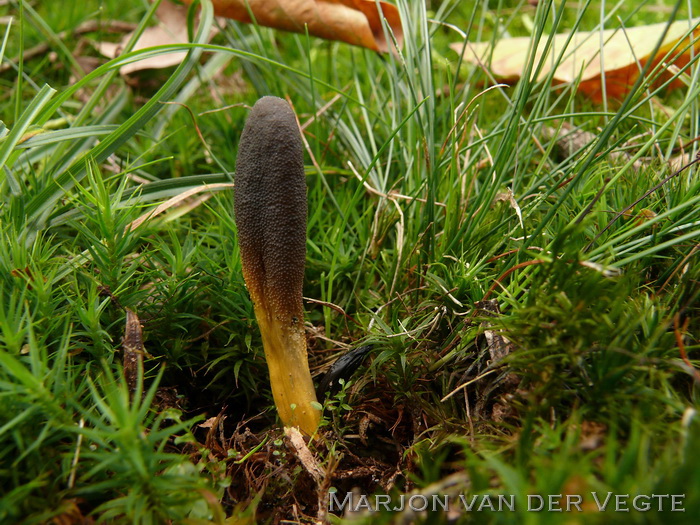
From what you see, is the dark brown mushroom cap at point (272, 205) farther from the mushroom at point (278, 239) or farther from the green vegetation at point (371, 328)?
the green vegetation at point (371, 328)

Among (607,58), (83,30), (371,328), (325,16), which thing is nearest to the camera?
(371,328)

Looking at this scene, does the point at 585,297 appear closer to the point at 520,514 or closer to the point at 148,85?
the point at 520,514

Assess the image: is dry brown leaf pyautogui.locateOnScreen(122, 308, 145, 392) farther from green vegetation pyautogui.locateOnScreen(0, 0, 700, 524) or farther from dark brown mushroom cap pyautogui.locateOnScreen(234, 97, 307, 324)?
dark brown mushroom cap pyautogui.locateOnScreen(234, 97, 307, 324)

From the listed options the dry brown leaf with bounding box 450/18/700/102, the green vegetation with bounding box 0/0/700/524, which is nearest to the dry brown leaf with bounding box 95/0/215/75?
the green vegetation with bounding box 0/0/700/524

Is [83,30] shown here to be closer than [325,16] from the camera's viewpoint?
No

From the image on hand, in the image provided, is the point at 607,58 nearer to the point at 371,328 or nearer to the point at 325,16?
the point at 325,16

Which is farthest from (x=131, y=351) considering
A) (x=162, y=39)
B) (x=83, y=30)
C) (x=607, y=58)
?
(x=83, y=30)

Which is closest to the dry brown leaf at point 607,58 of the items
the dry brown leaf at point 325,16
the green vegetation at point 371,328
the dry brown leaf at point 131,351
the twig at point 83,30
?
the green vegetation at point 371,328
